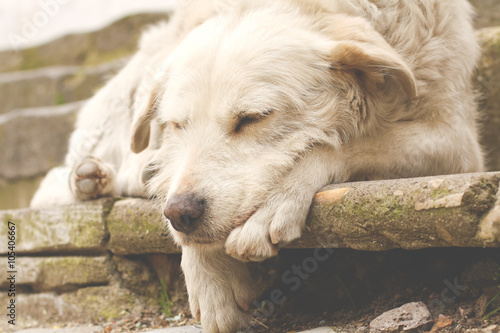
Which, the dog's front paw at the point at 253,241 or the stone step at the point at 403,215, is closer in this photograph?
the stone step at the point at 403,215

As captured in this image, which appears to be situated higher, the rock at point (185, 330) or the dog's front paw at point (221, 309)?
the dog's front paw at point (221, 309)

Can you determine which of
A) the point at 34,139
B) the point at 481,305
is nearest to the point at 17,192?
the point at 34,139

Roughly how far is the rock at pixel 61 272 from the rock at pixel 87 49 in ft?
13.4

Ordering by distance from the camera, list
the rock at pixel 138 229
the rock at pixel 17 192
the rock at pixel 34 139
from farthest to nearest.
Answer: the rock at pixel 17 192 < the rock at pixel 34 139 < the rock at pixel 138 229

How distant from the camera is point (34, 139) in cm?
627

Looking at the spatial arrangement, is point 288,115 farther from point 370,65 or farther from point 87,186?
point 87,186

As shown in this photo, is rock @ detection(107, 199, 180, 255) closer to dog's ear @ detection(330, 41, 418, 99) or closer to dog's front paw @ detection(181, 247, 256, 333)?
dog's front paw @ detection(181, 247, 256, 333)

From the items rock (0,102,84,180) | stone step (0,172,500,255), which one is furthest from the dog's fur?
rock (0,102,84,180)

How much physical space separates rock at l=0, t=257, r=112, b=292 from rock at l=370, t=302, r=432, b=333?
67.7 inches

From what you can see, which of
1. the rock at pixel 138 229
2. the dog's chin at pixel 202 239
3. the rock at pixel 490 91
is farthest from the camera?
the rock at pixel 490 91

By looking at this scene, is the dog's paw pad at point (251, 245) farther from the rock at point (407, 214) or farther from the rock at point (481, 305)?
the rock at point (481, 305)

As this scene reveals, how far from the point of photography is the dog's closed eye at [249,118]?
216 centimetres

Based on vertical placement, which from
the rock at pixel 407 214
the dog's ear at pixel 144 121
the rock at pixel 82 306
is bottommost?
the rock at pixel 82 306

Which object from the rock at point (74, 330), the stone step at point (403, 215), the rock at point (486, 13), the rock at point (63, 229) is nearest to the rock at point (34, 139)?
the rock at point (63, 229)
